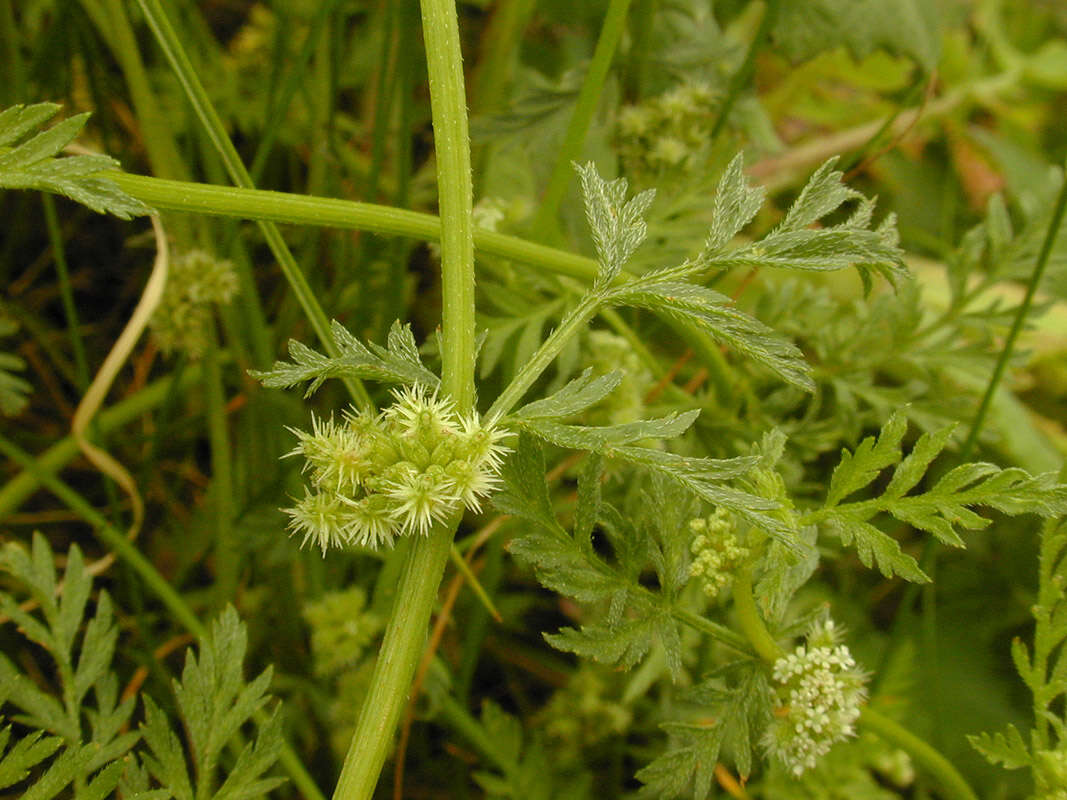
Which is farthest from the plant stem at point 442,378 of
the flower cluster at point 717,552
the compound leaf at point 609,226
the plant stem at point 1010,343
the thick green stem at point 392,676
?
the plant stem at point 1010,343

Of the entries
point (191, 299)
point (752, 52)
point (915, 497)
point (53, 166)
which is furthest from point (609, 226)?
point (191, 299)

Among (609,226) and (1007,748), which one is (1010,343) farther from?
(609,226)

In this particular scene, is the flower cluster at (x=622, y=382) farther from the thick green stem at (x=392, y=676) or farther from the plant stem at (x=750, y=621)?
the thick green stem at (x=392, y=676)

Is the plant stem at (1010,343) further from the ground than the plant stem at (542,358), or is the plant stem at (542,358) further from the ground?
the plant stem at (542,358)

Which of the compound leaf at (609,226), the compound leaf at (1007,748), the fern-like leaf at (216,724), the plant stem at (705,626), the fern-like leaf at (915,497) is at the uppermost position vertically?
the compound leaf at (609,226)

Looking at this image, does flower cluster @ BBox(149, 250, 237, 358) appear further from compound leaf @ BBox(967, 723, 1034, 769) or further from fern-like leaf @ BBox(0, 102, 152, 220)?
compound leaf @ BBox(967, 723, 1034, 769)

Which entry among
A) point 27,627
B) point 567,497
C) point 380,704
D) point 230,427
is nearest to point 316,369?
point 380,704

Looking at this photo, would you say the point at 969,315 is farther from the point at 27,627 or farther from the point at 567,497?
the point at 27,627
